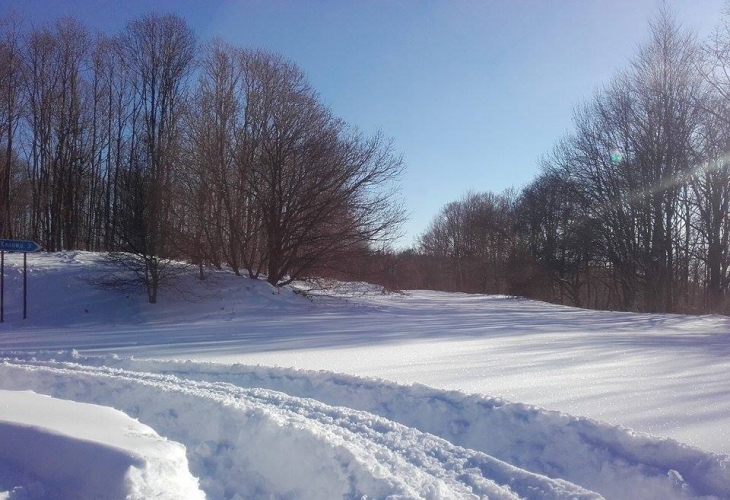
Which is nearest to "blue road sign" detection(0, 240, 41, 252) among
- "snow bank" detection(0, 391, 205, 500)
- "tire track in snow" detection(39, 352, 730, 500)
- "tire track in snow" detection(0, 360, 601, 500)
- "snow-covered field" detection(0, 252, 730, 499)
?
"snow-covered field" detection(0, 252, 730, 499)

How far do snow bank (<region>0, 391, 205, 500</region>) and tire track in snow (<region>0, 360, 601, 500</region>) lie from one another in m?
0.54

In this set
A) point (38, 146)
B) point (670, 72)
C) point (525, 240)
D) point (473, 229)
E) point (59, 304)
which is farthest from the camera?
point (473, 229)

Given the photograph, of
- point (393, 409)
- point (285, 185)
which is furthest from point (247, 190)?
point (393, 409)

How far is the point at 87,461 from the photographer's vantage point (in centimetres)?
396

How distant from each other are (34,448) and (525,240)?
156 feet

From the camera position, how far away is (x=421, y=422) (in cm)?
639

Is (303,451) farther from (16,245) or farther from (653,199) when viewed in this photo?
(653,199)

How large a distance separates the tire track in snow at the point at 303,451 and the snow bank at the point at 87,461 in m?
0.54

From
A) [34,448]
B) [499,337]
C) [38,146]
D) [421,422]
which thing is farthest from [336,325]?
[38,146]

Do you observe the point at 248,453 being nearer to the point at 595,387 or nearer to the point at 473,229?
the point at 595,387

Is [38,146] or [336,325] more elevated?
[38,146]

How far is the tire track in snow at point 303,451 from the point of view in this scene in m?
4.55

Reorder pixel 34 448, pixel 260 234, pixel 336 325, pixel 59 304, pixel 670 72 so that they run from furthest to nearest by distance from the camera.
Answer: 1. pixel 670 72
2. pixel 260 234
3. pixel 59 304
4. pixel 336 325
5. pixel 34 448

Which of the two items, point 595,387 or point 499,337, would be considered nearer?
point 595,387
